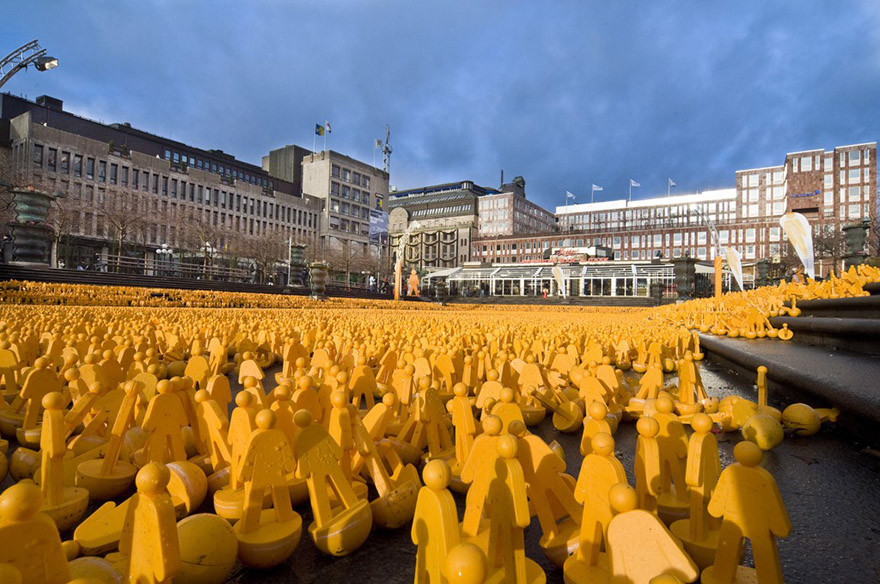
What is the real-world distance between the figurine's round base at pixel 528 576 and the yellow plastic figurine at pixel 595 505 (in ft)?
0.28

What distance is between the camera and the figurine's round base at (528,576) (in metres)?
0.86

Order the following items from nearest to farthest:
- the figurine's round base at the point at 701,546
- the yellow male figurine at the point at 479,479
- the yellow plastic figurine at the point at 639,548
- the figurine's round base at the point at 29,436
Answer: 1. the yellow plastic figurine at the point at 639,548
2. the yellow male figurine at the point at 479,479
3. the figurine's round base at the point at 701,546
4. the figurine's round base at the point at 29,436

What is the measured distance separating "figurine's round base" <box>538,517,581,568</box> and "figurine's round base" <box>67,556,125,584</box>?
Result: 98cm

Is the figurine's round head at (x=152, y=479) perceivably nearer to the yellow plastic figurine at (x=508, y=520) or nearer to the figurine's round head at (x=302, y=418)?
the figurine's round head at (x=302, y=418)

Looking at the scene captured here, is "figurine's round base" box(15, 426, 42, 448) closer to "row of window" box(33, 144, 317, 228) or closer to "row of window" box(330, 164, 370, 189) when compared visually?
"row of window" box(33, 144, 317, 228)

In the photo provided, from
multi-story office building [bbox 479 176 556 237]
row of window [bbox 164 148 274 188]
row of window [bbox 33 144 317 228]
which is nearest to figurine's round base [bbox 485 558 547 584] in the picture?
row of window [bbox 33 144 317 228]

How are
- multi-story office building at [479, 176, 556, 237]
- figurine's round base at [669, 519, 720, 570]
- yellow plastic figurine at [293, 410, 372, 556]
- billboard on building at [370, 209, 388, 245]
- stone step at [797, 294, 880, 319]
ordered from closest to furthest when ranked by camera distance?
figurine's round base at [669, 519, 720, 570] < yellow plastic figurine at [293, 410, 372, 556] < stone step at [797, 294, 880, 319] < billboard on building at [370, 209, 388, 245] < multi-story office building at [479, 176, 556, 237]

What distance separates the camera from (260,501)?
1.24 metres

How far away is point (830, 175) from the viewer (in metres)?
74.6

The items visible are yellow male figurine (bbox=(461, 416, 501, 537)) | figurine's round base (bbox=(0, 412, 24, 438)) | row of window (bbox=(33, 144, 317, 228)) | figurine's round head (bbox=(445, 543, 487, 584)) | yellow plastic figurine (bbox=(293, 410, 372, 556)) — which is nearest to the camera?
figurine's round head (bbox=(445, 543, 487, 584))

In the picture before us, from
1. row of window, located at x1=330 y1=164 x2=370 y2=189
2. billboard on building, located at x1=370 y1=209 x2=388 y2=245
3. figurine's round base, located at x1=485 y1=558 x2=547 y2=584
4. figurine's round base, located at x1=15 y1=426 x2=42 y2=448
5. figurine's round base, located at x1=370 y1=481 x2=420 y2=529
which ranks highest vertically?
row of window, located at x1=330 y1=164 x2=370 y2=189

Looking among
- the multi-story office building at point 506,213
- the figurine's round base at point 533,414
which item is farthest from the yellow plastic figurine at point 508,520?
the multi-story office building at point 506,213

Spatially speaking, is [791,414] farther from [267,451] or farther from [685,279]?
[685,279]

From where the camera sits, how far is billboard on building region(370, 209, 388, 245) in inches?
3177
